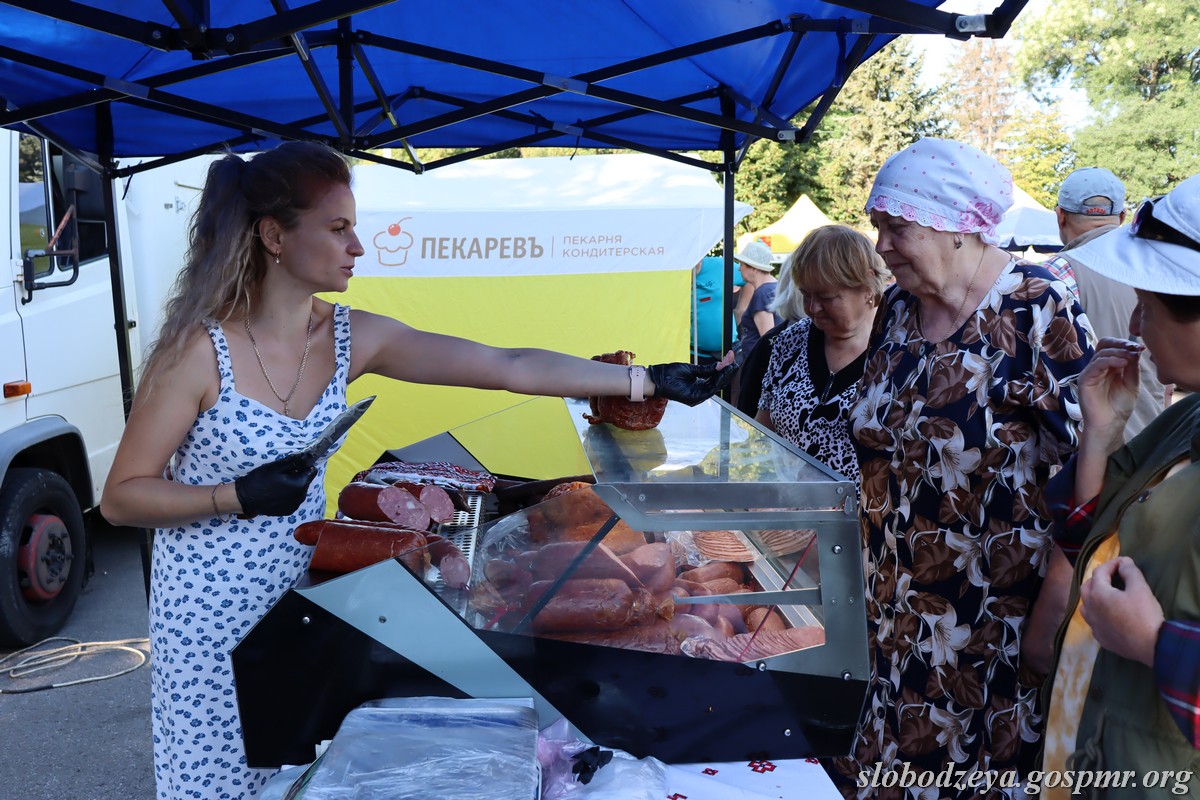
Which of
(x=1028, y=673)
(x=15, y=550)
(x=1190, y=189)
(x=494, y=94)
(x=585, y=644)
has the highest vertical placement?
(x=494, y=94)

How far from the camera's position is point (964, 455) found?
2072mm

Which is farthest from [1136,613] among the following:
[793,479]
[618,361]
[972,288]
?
[618,361]

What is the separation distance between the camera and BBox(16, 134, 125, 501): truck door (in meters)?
4.80

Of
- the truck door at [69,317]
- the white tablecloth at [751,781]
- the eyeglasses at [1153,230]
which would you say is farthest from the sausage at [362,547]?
the truck door at [69,317]

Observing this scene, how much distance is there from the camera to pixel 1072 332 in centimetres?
200

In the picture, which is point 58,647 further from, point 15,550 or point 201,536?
point 201,536

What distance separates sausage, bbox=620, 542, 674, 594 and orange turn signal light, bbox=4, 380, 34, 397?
13.6 feet

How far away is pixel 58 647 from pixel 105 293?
6.75ft

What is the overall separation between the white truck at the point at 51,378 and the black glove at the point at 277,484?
3.07 m

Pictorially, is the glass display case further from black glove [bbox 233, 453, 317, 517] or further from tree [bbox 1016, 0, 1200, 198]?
tree [bbox 1016, 0, 1200, 198]

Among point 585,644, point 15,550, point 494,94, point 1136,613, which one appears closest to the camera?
point 1136,613

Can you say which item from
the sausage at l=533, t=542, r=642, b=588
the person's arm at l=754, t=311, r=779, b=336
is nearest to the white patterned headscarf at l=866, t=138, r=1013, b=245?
the sausage at l=533, t=542, r=642, b=588

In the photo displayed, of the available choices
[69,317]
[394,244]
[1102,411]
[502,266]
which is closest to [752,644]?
[1102,411]

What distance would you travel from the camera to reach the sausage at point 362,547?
5.10ft
